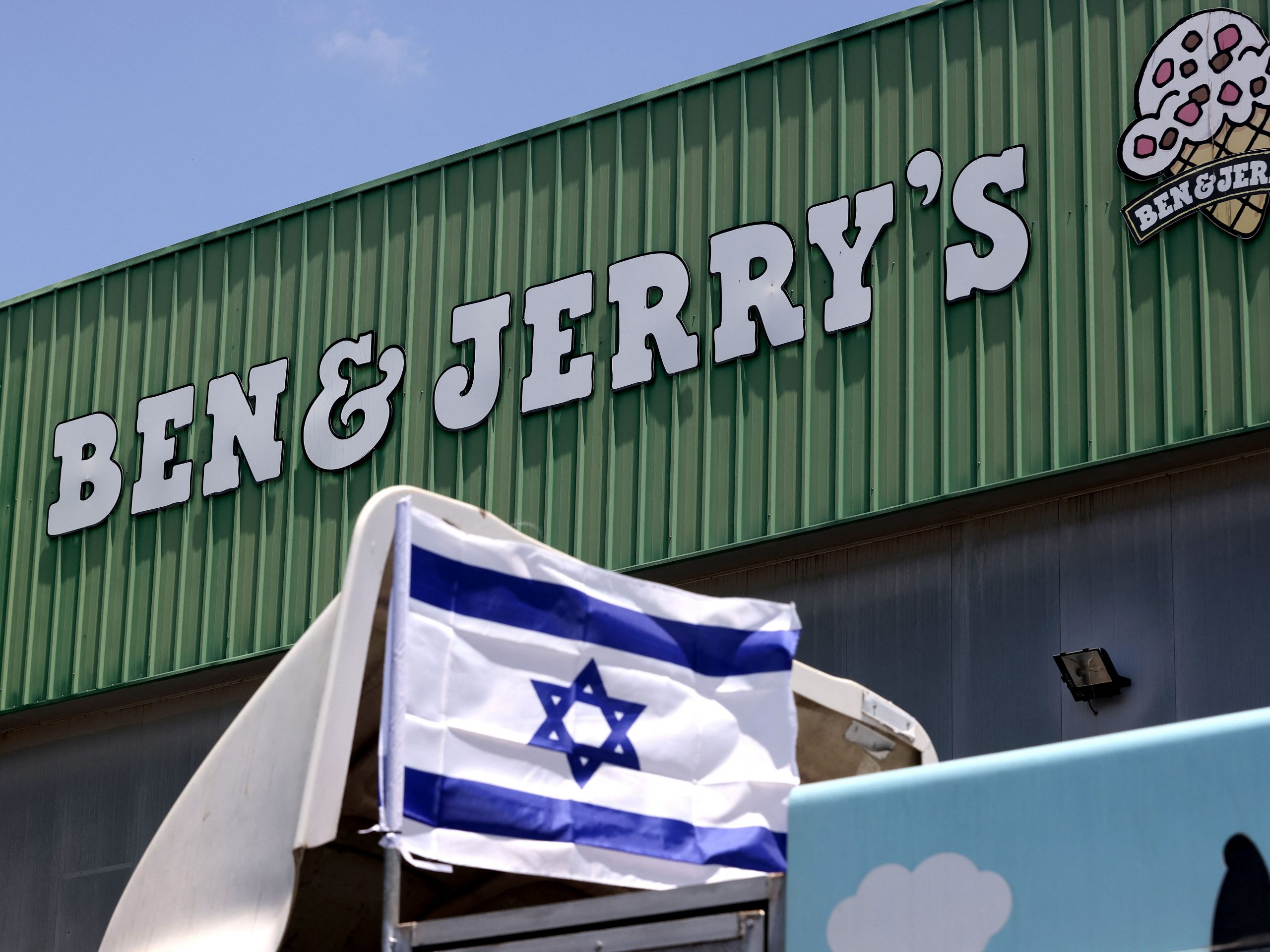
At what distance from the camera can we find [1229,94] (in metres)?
12.2

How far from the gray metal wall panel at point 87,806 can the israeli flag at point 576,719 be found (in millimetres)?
9166

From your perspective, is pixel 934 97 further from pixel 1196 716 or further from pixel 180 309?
pixel 180 309

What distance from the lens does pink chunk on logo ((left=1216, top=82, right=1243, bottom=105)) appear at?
39.8 ft

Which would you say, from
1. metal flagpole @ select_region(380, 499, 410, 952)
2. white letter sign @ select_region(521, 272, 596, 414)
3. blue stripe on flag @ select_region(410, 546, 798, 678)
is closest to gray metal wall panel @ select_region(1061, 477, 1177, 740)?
white letter sign @ select_region(521, 272, 596, 414)

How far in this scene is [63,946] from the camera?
16.0 m

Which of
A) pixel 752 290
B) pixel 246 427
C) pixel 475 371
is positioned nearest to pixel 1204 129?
pixel 752 290

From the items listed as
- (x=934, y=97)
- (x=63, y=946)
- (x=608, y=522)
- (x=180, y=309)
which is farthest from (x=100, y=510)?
(x=934, y=97)

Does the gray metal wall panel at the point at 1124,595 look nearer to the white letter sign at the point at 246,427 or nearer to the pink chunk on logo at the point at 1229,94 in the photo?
the pink chunk on logo at the point at 1229,94

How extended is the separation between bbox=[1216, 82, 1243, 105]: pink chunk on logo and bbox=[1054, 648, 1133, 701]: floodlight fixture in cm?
382

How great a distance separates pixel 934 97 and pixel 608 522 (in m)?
4.11

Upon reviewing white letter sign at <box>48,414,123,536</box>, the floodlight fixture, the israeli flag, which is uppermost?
white letter sign at <box>48,414,123,536</box>

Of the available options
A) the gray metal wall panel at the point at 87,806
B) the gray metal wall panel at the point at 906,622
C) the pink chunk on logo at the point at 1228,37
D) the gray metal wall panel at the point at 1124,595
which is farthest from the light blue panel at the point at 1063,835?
the gray metal wall panel at the point at 87,806

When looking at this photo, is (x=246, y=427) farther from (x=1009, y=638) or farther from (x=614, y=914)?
(x=614, y=914)

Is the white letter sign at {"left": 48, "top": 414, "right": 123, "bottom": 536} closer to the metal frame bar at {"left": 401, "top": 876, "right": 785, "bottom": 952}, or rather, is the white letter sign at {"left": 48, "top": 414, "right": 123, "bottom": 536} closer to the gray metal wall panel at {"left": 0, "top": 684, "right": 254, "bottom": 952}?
the gray metal wall panel at {"left": 0, "top": 684, "right": 254, "bottom": 952}
